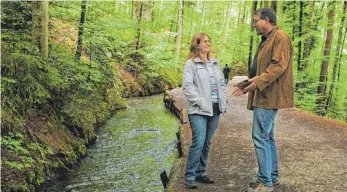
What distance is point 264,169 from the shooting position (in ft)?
13.5

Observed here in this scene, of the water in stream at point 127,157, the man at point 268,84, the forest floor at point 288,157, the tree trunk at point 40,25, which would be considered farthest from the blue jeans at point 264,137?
the tree trunk at point 40,25

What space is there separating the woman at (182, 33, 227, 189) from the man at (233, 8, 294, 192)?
1.45 ft

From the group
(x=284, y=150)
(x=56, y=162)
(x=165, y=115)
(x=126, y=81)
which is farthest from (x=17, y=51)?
(x=126, y=81)

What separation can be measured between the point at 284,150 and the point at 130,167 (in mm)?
3351

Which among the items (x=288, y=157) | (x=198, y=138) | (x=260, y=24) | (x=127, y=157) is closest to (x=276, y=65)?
(x=260, y=24)

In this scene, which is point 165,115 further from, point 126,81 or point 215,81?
point 215,81

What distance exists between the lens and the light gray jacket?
4.37 m

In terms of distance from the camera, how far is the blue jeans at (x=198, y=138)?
4457 mm

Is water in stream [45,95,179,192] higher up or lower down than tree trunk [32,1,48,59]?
lower down

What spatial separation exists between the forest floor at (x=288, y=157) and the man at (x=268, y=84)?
762mm

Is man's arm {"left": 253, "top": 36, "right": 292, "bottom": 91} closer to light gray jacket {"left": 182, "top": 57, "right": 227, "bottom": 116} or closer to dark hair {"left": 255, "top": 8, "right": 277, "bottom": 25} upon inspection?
dark hair {"left": 255, "top": 8, "right": 277, "bottom": 25}

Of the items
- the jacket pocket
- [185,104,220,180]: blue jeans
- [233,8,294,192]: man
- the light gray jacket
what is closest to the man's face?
[233,8,294,192]: man

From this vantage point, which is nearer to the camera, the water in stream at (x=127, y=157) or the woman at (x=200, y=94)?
the woman at (x=200, y=94)

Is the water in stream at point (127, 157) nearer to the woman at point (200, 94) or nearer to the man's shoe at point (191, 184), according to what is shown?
the man's shoe at point (191, 184)
